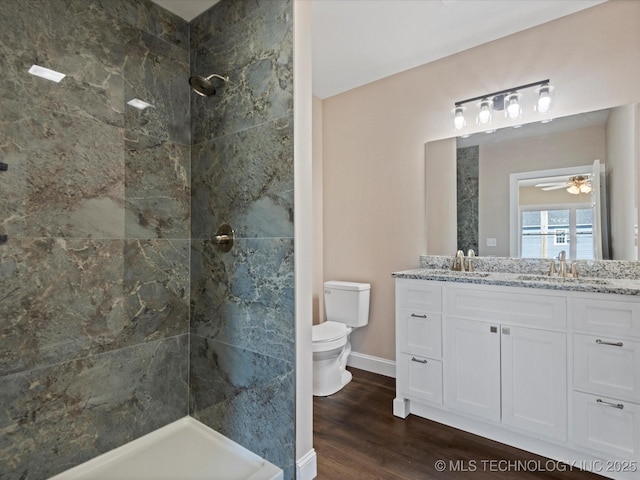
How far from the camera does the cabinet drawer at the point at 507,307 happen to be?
1679 mm

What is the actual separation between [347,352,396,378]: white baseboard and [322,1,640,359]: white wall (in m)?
0.06

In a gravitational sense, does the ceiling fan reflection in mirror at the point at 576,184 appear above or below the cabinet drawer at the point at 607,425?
above

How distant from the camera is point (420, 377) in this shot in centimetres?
209

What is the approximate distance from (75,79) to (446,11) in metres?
2.11

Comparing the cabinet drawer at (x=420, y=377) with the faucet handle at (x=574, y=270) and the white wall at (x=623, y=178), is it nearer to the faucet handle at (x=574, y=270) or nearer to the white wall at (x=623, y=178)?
the faucet handle at (x=574, y=270)

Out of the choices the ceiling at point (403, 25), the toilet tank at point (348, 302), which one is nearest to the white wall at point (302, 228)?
the ceiling at point (403, 25)

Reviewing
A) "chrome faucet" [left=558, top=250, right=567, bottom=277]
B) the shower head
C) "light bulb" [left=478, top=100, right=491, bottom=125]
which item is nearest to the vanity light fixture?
"light bulb" [left=478, top=100, right=491, bottom=125]

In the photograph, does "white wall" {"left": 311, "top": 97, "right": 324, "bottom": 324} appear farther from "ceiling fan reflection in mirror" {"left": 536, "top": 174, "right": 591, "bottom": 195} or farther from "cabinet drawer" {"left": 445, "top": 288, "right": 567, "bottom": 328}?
"ceiling fan reflection in mirror" {"left": 536, "top": 174, "right": 591, "bottom": 195}

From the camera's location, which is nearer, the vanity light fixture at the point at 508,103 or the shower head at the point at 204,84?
the shower head at the point at 204,84

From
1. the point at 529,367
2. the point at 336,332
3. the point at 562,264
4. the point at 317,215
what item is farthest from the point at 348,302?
the point at 562,264

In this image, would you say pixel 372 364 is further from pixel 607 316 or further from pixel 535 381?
pixel 607 316

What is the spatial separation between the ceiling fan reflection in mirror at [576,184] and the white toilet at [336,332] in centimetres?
154

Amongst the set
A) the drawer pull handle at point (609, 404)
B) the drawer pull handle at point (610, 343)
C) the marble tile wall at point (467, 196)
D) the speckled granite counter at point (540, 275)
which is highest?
the marble tile wall at point (467, 196)

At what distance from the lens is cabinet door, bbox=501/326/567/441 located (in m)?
1.65
